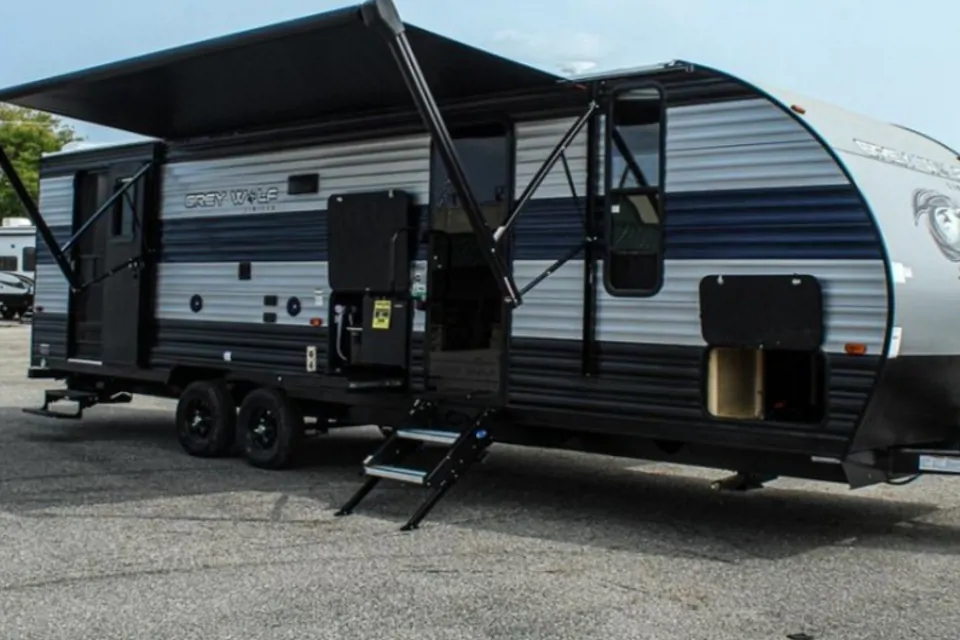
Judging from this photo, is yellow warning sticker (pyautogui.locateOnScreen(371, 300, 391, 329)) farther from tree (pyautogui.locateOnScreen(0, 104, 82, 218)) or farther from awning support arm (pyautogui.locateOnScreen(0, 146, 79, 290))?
tree (pyautogui.locateOnScreen(0, 104, 82, 218))

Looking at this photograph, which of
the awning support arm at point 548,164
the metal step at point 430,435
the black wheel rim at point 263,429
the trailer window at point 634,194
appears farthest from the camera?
the black wheel rim at point 263,429

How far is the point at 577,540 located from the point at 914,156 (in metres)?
3.16

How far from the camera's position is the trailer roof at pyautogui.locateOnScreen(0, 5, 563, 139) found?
22.9ft

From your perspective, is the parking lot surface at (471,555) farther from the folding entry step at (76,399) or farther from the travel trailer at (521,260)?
the folding entry step at (76,399)

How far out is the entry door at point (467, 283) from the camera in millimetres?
7898

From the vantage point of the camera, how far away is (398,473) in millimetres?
7387

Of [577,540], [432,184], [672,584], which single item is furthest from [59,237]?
[672,584]

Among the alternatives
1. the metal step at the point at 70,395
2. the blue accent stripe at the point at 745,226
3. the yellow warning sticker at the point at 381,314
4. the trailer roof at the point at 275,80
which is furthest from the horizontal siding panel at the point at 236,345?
the trailer roof at the point at 275,80

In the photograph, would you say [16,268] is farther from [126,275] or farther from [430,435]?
[430,435]

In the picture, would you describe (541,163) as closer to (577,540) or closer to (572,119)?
(572,119)

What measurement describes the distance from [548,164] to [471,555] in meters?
2.56

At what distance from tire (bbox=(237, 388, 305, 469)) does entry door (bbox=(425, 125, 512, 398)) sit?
→ 1483 millimetres

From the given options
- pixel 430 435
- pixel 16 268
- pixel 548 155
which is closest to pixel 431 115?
pixel 548 155

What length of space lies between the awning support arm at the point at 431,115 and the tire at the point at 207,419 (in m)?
3.26
